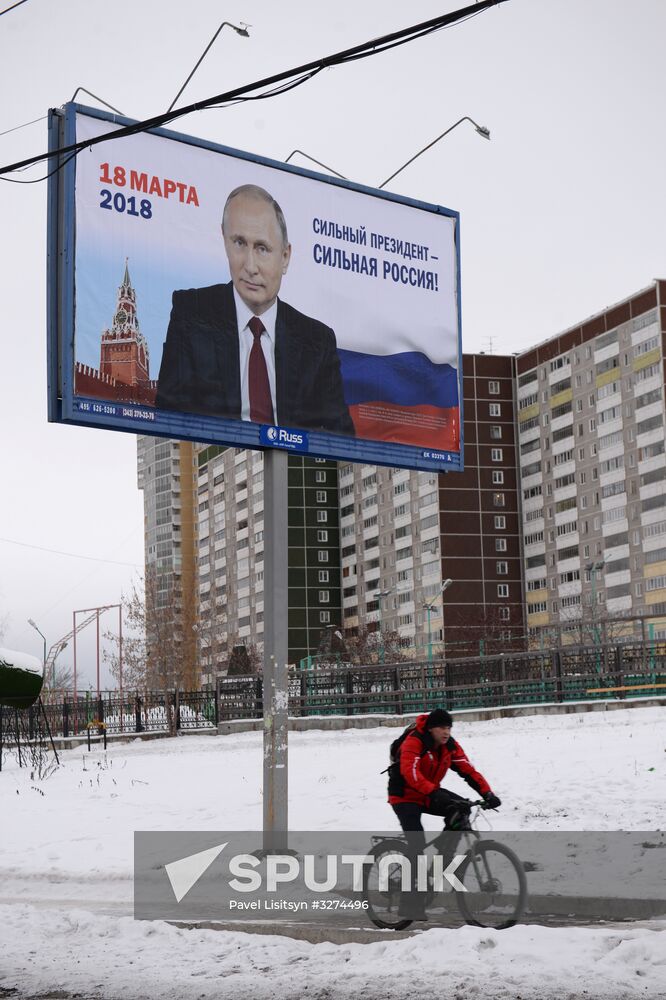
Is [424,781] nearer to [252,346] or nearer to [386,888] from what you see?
[386,888]

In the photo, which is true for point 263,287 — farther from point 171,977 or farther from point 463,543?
point 463,543

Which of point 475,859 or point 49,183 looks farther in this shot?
point 49,183

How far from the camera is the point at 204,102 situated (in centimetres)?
1095

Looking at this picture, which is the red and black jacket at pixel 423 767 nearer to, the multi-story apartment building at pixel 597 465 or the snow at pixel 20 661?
the snow at pixel 20 661

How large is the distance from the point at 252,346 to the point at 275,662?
13.3 feet

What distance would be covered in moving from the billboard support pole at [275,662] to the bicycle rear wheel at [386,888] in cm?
461

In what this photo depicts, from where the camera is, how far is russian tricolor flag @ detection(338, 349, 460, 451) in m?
17.8

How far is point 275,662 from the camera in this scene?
15852 mm

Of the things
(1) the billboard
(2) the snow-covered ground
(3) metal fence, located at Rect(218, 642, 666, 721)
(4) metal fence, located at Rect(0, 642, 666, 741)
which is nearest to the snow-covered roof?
(2) the snow-covered ground

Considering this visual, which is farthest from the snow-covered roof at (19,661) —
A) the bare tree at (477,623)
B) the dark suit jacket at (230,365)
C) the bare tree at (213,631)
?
the bare tree at (477,623)

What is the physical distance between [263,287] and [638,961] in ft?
35.1

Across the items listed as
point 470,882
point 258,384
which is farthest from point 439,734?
point 258,384

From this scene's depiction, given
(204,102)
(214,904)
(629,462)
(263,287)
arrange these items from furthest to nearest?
(629,462) → (263,287) → (214,904) → (204,102)

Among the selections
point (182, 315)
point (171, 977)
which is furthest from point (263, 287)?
point (171, 977)
